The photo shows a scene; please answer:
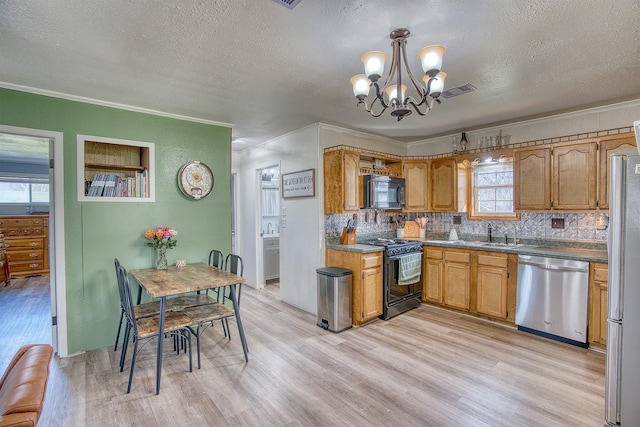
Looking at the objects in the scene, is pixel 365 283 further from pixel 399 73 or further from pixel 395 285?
pixel 399 73

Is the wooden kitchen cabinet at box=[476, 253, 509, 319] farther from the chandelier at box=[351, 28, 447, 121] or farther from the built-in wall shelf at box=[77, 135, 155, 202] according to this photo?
the built-in wall shelf at box=[77, 135, 155, 202]

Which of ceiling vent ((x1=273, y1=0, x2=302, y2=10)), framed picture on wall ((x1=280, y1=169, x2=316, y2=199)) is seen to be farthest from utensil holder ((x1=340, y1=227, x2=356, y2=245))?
ceiling vent ((x1=273, y1=0, x2=302, y2=10))

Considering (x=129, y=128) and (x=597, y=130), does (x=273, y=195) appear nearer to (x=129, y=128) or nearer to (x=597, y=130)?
(x=129, y=128)

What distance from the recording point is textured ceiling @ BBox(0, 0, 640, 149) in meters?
1.73

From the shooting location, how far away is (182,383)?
2.55 m

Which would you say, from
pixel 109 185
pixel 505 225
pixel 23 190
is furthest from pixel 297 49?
pixel 23 190

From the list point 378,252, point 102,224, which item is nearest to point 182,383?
point 102,224

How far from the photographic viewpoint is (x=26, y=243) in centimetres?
625

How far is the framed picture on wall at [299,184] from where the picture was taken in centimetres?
415

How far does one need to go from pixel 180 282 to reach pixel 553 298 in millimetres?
3753

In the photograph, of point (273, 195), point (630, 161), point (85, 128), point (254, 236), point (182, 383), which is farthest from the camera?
point (273, 195)

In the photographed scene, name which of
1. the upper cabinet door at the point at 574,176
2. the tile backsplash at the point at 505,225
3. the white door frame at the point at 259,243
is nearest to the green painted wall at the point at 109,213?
the white door frame at the point at 259,243

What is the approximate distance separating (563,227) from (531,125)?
1344 millimetres

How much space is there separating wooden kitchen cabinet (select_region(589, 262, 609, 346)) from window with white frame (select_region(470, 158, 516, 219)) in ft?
4.11
